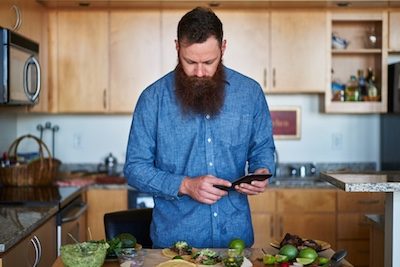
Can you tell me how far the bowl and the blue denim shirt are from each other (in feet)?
1.19

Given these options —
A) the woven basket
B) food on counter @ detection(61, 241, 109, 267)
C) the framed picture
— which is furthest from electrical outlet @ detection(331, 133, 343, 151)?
food on counter @ detection(61, 241, 109, 267)

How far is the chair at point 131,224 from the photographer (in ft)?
8.13

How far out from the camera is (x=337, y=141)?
472cm

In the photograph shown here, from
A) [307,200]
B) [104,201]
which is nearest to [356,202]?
[307,200]

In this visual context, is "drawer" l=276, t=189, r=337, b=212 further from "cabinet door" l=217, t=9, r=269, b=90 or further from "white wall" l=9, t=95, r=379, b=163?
"cabinet door" l=217, t=9, r=269, b=90

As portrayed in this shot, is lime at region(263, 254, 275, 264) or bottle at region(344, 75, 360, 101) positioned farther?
bottle at region(344, 75, 360, 101)

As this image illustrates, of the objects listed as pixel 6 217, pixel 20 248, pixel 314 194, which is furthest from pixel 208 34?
pixel 314 194

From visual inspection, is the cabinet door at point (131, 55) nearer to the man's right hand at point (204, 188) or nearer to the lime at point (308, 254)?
the man's right hand at point (204, 188)

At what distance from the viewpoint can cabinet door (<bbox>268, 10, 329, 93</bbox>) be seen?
432 cm

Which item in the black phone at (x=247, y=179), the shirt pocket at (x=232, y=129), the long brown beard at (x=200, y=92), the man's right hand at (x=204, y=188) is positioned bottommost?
the man's right hand at (x=204, y=188)

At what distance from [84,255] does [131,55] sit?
276cm

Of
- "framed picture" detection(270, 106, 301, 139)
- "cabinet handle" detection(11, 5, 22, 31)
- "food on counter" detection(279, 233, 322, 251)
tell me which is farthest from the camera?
"framed picture" detection(270, 106, 301, 139)

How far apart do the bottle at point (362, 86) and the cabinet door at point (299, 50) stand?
333 millimetres

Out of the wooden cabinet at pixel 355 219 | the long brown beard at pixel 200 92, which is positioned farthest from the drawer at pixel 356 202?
the long brown beard at pixel 200 92
